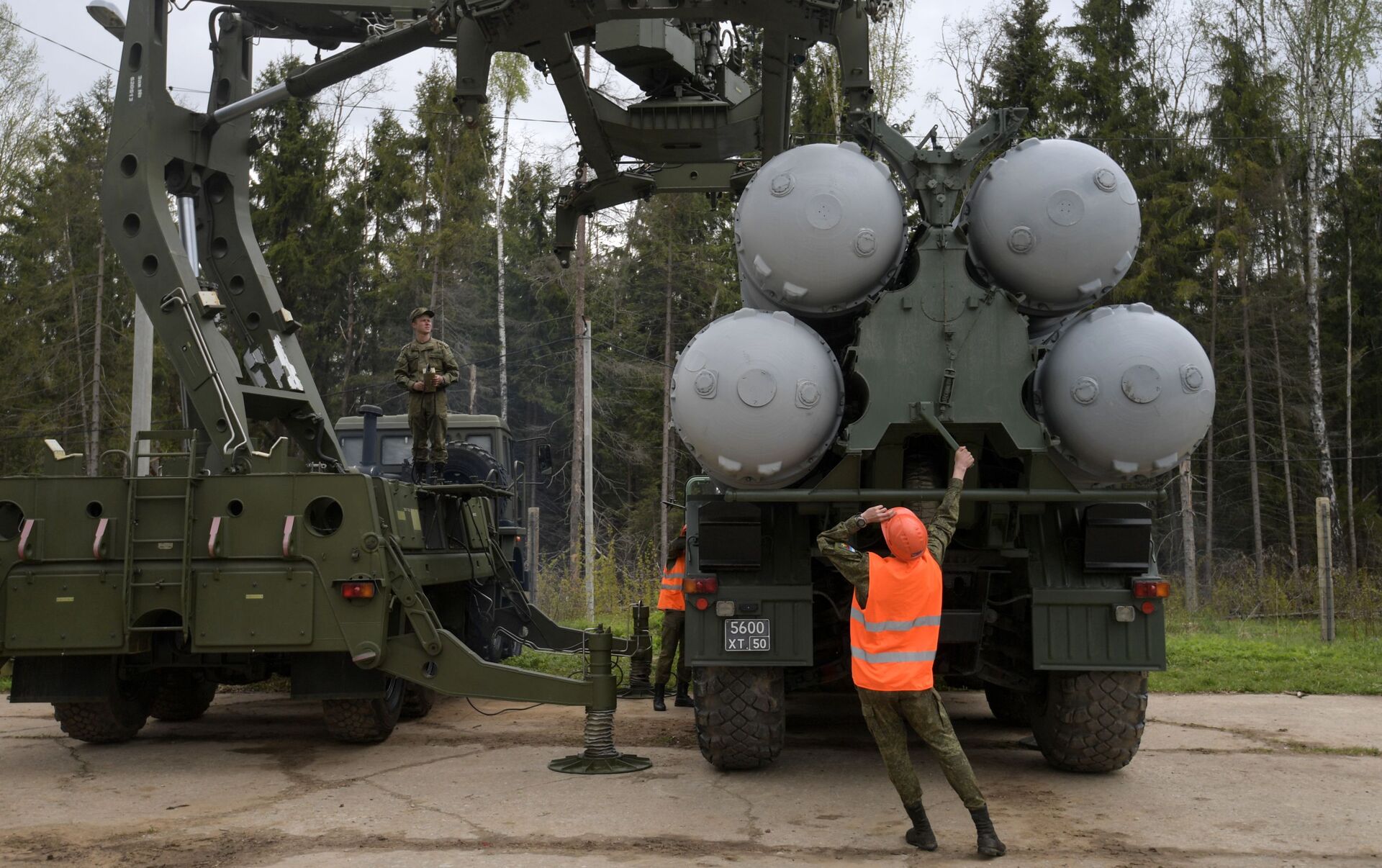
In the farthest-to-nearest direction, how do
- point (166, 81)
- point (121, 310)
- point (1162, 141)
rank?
point (121, 310)
point (1162, 141)
point (166, 81)

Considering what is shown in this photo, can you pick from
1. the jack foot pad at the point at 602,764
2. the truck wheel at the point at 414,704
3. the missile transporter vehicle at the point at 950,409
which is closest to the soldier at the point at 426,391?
the truck wheel at the point at 414,704

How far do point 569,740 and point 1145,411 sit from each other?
4.49 meters

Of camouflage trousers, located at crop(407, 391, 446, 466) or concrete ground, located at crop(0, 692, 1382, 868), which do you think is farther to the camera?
camouflage trousers, located at crop(407, 391, 446, 466)

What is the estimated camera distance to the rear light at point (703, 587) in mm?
6992

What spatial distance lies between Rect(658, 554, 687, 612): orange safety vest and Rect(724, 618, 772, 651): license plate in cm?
245

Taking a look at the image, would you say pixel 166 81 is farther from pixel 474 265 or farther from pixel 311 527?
pixel 474 265

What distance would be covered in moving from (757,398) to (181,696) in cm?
552

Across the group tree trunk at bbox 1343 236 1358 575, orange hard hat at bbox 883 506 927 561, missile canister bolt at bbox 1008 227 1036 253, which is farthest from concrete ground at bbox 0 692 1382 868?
tree trunk at bbox 1343 236 1358 575

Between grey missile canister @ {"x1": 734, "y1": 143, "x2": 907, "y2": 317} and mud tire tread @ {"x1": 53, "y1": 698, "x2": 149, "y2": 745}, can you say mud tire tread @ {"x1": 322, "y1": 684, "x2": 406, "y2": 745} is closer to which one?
mud tire tread @ {"x1": 53, "y1": 698, "x2": 149, "y2": 745}

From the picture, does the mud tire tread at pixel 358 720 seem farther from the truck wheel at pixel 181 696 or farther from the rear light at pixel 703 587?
the rear light at pixel 703 587

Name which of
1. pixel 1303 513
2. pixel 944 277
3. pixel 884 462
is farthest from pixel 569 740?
pixel 1303 513

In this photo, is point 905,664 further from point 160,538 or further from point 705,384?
point 160,538

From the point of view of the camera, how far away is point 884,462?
22.1 feet

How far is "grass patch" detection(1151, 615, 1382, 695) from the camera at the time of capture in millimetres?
11156
